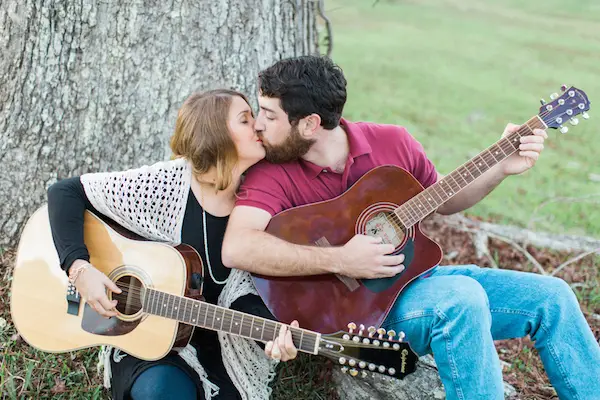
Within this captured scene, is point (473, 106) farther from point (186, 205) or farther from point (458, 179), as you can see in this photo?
point (186, 205)

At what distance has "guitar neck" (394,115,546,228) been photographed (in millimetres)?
2789

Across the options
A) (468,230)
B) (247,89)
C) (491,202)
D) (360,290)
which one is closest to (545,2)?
(491,202)

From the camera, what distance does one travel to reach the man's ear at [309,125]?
2.86 metres

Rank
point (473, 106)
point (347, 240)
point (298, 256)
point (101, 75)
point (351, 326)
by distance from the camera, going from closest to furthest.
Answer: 1. point (351, 326)
2. point (298, 256)
3. point (347, 240)
4. point (101, 75)
5. point (473, 106)

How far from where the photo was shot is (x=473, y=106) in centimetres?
911

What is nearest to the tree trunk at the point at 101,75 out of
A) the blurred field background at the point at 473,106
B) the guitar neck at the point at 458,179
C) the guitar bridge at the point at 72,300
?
the blurred field background at the point at 473,106

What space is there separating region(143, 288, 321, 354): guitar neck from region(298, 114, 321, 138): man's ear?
32.0 inches

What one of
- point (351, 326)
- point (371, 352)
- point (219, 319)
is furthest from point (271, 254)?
point (371, 352)

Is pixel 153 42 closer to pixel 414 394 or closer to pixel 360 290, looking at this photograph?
pixel 360 290

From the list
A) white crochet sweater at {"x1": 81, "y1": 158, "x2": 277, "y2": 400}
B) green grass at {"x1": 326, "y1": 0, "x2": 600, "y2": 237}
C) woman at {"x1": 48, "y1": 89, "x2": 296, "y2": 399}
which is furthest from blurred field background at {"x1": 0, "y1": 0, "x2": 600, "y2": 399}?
woman at {"x1": 48, "y1": 89, "x2": 296, "y2": 399}

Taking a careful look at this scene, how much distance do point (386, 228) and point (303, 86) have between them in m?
0.68

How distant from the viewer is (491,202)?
21.0ft

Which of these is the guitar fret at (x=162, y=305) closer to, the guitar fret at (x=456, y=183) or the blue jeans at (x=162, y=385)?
the blue jeans at (x=162, y=385)

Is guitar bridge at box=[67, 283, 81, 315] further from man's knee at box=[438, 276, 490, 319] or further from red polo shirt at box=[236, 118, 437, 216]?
man's knee at box=[438, 276, 490, 319]
